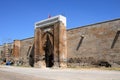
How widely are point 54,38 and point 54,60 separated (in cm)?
269

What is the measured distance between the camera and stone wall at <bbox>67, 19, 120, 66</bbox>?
66.2 ft

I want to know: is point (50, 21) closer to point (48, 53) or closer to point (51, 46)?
point (51, 46)

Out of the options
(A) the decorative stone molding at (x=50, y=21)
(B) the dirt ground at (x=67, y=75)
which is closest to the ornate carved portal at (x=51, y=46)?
(A) the decorative stone molding at (x=50, y=21)

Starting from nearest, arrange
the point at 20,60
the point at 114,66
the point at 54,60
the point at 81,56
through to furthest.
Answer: the point at 114,66 < the point at 81,56 < the point at 54,60 < the point at 20,60

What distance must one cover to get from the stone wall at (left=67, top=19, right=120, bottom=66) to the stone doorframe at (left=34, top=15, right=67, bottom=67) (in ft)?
2.41

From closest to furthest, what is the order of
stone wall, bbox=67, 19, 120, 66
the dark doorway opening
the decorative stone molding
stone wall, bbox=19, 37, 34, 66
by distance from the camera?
1. stone wall, bbox=67, 19, 120, 66
2. the decorative stone molding
3. the dark doorway opening
4. stone wall, bbox=19, 37, 34, 66

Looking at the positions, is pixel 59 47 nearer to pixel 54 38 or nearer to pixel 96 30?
pixel 54 38

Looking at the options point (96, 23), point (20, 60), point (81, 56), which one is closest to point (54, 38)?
point (81, 56)

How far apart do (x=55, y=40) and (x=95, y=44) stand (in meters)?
5.57

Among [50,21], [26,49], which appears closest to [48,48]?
[50,21]

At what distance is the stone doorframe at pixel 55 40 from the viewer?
24719 mm

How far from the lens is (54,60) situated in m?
25.4

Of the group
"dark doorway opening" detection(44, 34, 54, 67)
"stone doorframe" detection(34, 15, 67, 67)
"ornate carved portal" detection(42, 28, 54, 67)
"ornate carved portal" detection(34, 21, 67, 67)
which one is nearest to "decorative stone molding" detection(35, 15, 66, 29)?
"stone doorframe" detection(34, 15, 67, 67)

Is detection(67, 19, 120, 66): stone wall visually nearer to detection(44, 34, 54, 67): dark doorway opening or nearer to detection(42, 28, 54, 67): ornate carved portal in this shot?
detection(42, 28, 54, 67): ornate carved portal
